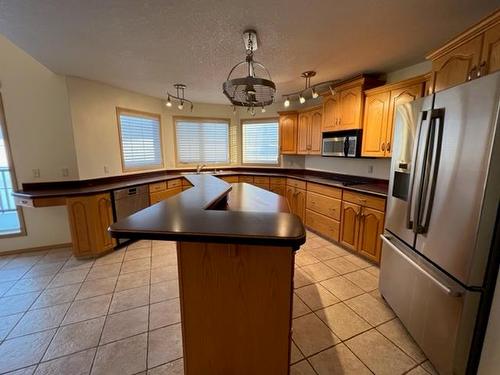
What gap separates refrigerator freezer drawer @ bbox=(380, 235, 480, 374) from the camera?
1.33m

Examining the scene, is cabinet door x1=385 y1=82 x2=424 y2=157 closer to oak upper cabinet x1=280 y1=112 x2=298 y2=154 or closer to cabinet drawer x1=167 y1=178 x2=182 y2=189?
oak upper cabinet x1=280 y1=112 x2=298 y2=154

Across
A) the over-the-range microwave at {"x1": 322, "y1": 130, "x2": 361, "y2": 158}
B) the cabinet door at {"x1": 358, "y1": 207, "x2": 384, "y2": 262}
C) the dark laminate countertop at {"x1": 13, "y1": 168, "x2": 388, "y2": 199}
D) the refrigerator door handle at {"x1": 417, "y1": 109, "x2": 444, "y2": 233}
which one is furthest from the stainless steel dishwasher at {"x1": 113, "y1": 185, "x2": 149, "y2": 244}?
the refrigerator door handle at {"x1": 417, "y1": 109, "x2": 444, "y2": 233}

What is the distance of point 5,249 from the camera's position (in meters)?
3.20

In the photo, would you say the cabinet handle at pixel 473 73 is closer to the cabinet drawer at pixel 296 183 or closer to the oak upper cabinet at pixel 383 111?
the oak upper cabinet at pixel 383 111

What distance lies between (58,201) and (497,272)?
420cm

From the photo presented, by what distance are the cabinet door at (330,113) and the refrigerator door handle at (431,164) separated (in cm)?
208

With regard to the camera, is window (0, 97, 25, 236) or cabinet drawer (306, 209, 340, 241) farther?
cabinet drawer (306, 209, 340, 241)

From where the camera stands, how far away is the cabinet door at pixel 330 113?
352 centimetres

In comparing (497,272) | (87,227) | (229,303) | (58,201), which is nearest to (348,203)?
(497,272)

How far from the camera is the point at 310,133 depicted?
4.20 m

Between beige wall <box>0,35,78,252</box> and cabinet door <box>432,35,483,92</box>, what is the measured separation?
436cm

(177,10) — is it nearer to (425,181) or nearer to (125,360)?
(425,181)

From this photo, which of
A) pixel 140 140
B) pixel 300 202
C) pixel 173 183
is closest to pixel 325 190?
pixel 300 202

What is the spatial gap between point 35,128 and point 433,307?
4.80m
